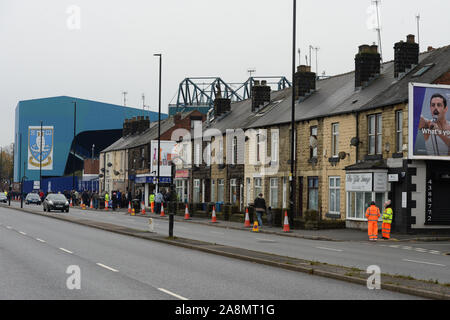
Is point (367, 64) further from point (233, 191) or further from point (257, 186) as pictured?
point (233, 191)

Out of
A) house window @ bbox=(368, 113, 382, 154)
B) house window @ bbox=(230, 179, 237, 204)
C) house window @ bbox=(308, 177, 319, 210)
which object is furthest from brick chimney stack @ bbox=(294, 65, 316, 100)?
house window @ bbox=(368, 113, 382, 154)

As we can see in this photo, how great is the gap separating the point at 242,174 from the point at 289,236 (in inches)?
708

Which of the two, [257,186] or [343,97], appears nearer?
[343,97]

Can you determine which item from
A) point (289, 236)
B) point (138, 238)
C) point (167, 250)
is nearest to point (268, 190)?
point (289, 236)

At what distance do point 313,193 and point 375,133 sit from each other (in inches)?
273

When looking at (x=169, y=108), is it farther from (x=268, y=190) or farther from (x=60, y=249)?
(x=60, y=249)

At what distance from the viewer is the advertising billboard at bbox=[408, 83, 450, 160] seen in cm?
3139

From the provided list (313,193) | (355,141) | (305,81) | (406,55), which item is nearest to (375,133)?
(355,141)

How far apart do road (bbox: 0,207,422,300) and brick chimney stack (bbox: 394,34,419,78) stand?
19.4 m

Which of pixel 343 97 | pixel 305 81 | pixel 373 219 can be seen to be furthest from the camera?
pixel 305 81

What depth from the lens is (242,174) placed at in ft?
160

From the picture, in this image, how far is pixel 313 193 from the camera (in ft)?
132

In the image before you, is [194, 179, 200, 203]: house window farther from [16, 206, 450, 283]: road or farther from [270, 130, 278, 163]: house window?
[16, 206, 450, 283]: road
